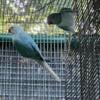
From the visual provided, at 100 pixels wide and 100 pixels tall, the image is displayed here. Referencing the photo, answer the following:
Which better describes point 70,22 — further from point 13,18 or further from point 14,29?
point 13,18

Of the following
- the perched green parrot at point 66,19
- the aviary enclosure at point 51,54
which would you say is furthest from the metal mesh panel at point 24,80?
the perched green parrot at point 66,19

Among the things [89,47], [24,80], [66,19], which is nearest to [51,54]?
[24,80]

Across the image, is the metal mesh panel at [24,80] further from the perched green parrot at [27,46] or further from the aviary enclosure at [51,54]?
the perched green parrot at [27,46]

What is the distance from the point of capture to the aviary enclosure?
1093 millimetres

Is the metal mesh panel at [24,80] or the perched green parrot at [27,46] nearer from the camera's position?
the perched green parrot at [27,46]

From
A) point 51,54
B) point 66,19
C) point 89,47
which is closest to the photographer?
point 89,47

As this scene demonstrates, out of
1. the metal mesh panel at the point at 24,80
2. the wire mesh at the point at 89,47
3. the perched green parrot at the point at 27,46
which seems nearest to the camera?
the wire mesh at the point at 89,47

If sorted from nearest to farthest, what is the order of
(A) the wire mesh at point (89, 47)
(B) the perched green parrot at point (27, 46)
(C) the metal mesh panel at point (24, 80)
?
(A) the wire mesh at point (89, 47) < (B) the perched green parrot at point (27, 46) < (C) the metal mesh panel at point (24, 80)

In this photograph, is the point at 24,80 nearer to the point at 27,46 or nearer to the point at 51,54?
the point at 51,54

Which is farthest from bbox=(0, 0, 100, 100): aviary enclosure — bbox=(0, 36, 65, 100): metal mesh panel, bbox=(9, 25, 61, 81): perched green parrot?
bbox=(9, 25, 61, 81): perched green parrot

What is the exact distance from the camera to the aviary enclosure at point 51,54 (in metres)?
1.09

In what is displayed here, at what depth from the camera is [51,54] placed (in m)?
2.15

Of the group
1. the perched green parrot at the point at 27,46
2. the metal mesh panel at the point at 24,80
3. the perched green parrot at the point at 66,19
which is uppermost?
the perched green parrot at the point at 66,19

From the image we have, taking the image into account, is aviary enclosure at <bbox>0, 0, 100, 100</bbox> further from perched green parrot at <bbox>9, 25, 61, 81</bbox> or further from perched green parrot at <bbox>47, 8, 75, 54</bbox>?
perched green parrot at <bbox>9, 25, 61, 81</bbox>
